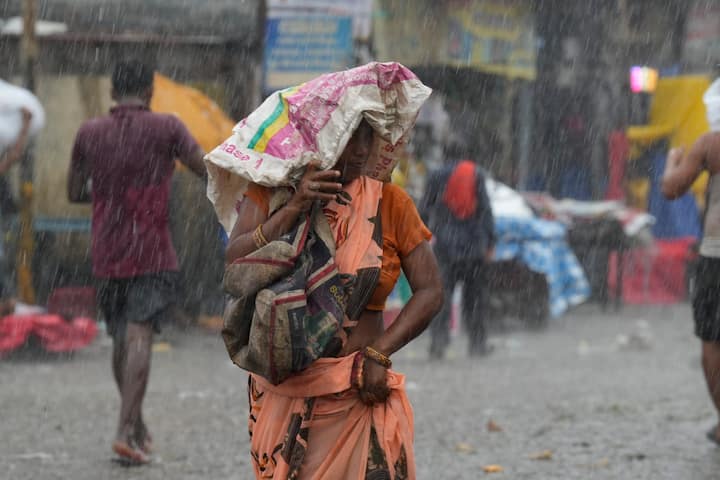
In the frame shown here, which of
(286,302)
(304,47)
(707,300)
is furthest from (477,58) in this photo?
(286,302)

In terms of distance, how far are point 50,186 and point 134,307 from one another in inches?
237

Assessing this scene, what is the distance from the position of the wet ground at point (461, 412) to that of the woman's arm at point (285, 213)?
2924 mm

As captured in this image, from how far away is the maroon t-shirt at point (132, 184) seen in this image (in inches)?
253

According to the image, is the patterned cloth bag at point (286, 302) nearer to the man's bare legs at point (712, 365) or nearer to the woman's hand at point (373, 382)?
the woman's hand at point (373, 382)

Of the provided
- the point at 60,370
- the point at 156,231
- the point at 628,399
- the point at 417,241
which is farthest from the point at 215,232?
the point at 417,241

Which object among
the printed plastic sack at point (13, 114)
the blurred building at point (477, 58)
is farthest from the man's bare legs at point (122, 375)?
the blurred building at point (477, 58)

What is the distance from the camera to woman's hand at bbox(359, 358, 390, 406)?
353 cm

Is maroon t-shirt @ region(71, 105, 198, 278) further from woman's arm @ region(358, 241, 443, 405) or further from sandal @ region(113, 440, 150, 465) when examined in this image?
woman's arm @ region(358, 241, 443, 405)

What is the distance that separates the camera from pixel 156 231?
6477mm

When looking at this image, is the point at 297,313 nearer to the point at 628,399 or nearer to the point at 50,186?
the point at 628,399

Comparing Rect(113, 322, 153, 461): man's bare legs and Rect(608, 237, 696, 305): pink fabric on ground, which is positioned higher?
Rect(113, 322, 153, 461): man's bare legs

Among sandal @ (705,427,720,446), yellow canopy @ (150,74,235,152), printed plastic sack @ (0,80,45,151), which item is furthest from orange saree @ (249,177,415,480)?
yellow canopy @ (150,74,235,152)

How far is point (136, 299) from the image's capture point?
6.43 metres

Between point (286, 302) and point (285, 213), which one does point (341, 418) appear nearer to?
point (286, 302)
